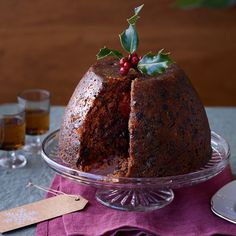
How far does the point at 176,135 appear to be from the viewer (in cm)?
140

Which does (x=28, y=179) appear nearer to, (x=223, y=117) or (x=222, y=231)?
(x=222, y=231)

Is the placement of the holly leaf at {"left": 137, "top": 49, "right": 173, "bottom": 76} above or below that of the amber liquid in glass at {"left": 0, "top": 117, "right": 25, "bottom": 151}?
above

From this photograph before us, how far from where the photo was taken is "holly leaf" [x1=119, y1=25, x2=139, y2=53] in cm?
147

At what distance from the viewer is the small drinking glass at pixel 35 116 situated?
5.95ft

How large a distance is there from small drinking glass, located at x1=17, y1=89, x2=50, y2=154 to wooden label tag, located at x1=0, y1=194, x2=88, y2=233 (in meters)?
0.41

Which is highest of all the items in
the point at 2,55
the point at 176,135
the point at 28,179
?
the point at 176,135

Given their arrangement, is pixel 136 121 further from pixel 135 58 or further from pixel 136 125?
pixel 135 58

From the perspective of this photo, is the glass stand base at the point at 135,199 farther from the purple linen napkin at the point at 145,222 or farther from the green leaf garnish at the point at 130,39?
the green leaf garnish at the point at 130,39

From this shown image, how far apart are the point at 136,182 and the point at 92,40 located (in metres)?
2.25

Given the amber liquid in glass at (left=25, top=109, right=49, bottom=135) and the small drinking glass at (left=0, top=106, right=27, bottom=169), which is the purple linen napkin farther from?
the amber liquid in glass at (left=25, top=109, right=49, bottom=135)

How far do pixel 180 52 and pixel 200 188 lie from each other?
2085mm

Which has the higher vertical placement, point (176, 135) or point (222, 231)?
point (176, 135)

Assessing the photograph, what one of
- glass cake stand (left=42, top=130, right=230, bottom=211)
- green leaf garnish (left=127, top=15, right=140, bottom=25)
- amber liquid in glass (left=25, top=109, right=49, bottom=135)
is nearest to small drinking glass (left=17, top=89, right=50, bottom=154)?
amber liquid in glass (left=25, top=109, right=49, bottom=135)

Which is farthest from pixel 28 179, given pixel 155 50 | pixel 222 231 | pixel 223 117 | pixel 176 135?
pixel 155 50
